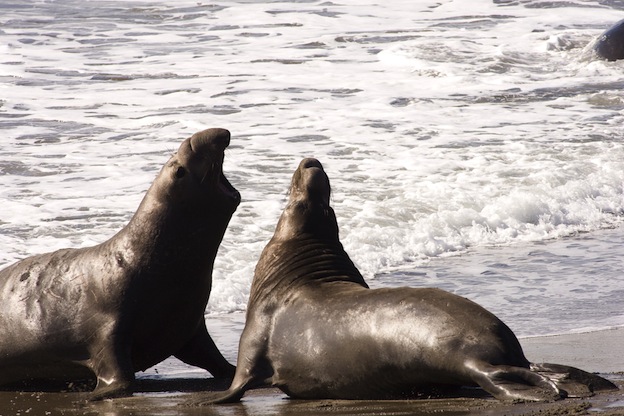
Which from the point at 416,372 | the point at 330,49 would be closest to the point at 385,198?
the point at 416,372

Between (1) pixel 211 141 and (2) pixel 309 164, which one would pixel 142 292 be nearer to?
(1) pixel 211 141

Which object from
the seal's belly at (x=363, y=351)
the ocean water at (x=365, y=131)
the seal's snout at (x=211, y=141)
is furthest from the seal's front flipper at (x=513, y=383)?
the ocean water at (x=365, y=131)

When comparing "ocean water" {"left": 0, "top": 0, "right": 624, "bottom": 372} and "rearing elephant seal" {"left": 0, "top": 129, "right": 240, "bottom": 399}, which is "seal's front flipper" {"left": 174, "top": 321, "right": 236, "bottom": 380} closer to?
"rearing elephant seal" {"left": 0, "top": 129, "right": 240, "bottom": 399}

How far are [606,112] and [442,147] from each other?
323cm

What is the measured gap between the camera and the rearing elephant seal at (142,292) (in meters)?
6.20

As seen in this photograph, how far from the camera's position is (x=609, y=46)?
20.0m

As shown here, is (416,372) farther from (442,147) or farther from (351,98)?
(351,98)

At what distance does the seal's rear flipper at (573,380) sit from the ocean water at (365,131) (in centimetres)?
204

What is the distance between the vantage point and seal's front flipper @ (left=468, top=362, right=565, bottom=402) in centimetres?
471

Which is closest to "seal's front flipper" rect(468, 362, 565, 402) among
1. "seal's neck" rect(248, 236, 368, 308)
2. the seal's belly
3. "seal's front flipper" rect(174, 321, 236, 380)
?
the seal's belly

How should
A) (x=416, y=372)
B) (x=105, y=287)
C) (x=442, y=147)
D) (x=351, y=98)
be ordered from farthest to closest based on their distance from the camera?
1. (x=351, y=98)
2. (x=442, y=147)
3. (x=105, y=287)
4. (x=416, y=372)

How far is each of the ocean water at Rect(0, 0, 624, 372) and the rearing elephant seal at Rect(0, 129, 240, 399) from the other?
0.63 m

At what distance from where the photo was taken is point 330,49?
822 inches

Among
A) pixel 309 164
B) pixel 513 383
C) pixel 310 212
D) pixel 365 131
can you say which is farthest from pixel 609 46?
pixel 513 383
